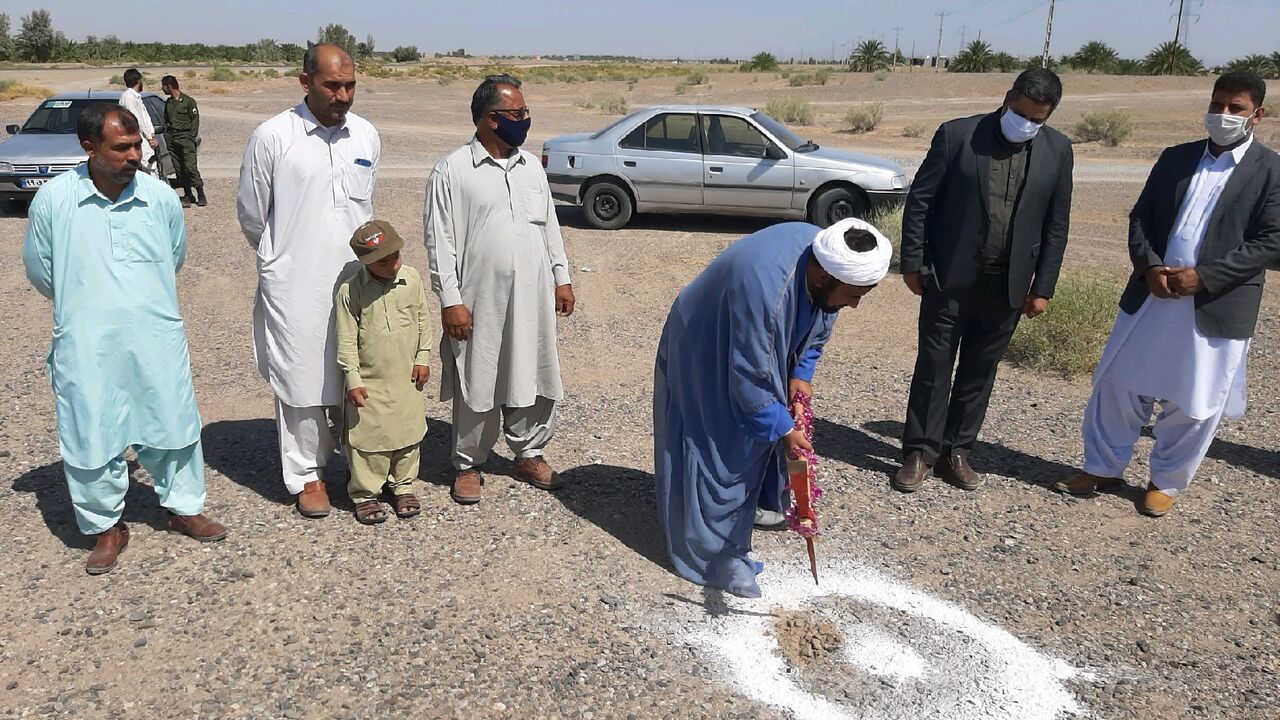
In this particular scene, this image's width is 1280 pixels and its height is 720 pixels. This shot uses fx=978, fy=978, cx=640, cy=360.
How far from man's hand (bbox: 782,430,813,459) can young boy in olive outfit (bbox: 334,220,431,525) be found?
1.64m

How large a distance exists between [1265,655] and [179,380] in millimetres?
4269

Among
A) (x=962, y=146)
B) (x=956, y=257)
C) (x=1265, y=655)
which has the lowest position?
(x=1265, y=655)

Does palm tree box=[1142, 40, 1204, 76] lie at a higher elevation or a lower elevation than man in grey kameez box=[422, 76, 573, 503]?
higher

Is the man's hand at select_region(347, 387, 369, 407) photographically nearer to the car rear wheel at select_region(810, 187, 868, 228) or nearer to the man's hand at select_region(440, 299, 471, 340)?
the man's hand at select_region(440, 299, 471, 340)

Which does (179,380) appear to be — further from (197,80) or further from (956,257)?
(197,80)

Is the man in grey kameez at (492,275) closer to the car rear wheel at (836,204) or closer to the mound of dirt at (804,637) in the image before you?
the mound of dirt at (804,637)

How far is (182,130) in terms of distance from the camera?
40.0ft

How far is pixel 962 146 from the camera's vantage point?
4594 mm

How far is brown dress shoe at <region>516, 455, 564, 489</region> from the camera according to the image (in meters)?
4.75

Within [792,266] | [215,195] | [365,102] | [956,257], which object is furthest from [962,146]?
[365,102]

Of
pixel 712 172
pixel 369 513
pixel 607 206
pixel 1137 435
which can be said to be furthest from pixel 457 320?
pixel 607 206

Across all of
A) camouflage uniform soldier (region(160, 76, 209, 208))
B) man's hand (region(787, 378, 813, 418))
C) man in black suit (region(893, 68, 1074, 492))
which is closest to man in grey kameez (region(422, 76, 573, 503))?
man's hand (region(787, 378, 813, 418))

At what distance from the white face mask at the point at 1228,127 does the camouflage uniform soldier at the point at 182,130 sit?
11.2 meters

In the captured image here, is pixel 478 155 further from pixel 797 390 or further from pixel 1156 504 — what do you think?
pixel 1156 504
